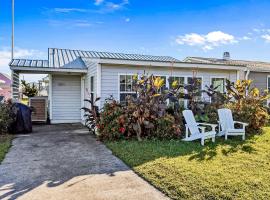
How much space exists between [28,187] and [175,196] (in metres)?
2.47

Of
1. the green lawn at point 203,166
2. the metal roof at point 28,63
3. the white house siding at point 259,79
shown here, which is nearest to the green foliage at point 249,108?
the green lawn at point 203,166

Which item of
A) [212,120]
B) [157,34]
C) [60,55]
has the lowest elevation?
[212,120]

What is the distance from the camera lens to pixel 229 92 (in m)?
10.2

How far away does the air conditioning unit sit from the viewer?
13.3m

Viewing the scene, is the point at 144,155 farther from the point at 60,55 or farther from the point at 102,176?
the point at 60,55

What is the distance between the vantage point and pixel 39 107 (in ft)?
44.1

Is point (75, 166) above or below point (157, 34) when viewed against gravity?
below

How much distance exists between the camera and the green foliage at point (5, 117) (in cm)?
921

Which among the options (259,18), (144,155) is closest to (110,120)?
(144,155)

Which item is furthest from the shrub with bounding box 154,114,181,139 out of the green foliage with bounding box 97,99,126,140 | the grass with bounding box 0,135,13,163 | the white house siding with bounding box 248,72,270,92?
the white house siding with bounding box 248,72,270,92

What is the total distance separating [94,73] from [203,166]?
654 centimetres

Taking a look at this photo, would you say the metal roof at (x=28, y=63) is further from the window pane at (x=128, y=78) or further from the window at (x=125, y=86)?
the window pane at (x=128, y=78)

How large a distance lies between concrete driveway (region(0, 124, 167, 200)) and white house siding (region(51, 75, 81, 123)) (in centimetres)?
548

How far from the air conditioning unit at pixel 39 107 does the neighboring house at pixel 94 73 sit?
1.38ft
